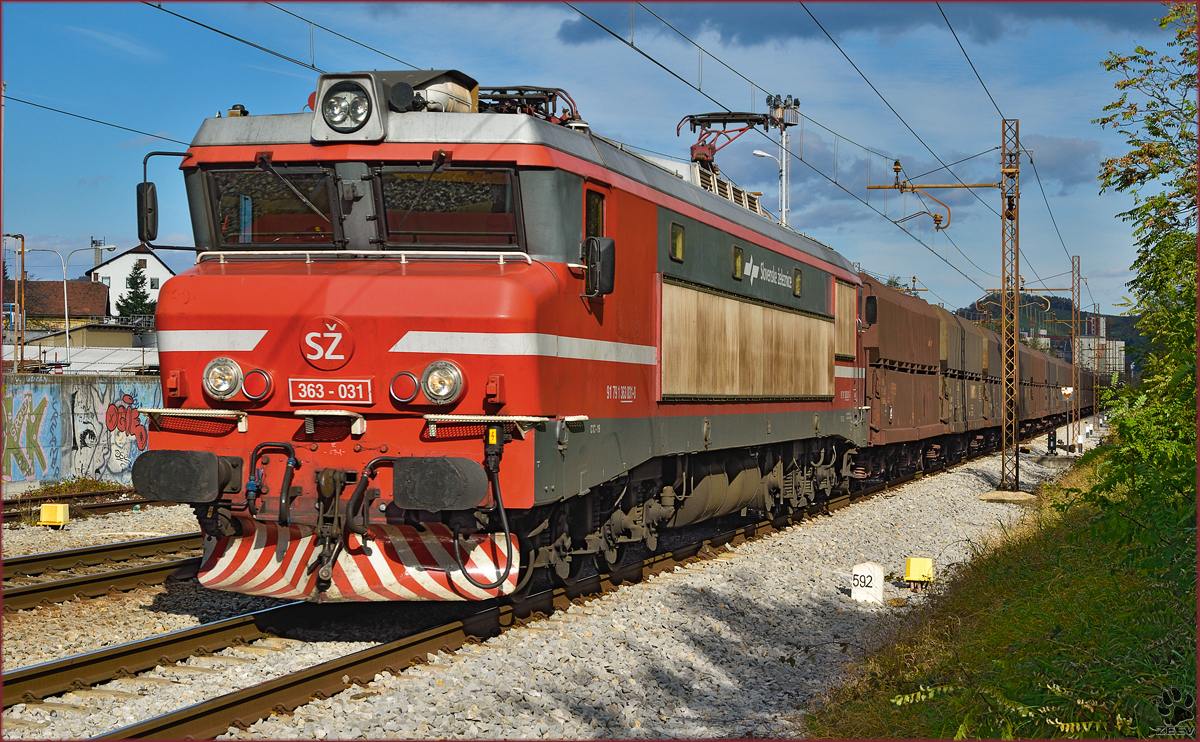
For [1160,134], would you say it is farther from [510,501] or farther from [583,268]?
[510,501]

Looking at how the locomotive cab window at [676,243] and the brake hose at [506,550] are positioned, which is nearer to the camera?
the brake hose at [506,550]

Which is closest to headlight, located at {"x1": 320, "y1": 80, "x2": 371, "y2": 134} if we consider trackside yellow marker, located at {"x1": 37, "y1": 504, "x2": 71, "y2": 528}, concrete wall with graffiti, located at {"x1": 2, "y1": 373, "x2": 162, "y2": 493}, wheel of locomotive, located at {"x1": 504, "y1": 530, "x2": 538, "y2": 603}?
wheel of locomotive, located at {"x1": 504, "y1": 530, "x2": 538, "y2": 603}

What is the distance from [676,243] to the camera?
35.9 feet

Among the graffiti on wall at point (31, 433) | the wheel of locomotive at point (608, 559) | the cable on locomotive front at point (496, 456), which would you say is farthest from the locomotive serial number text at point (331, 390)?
the graffiti on wall at point (31, 433)

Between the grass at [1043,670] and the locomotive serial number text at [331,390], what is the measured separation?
3892mm

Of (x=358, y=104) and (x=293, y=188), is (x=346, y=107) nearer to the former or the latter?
(x=358, y=104)

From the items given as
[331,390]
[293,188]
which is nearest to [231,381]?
[331,390]

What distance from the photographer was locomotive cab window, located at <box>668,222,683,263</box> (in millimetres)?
10836

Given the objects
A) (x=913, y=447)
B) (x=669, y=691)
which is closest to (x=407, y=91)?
(x=669, y=691)

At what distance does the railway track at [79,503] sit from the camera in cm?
1634

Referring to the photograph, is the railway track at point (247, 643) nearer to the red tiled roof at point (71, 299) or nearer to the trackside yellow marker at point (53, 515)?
the trackside yellow marker at point (53, 515)

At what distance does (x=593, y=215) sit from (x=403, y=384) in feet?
8.02

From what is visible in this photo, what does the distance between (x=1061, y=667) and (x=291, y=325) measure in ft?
18.7

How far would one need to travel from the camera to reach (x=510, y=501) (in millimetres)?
7738
